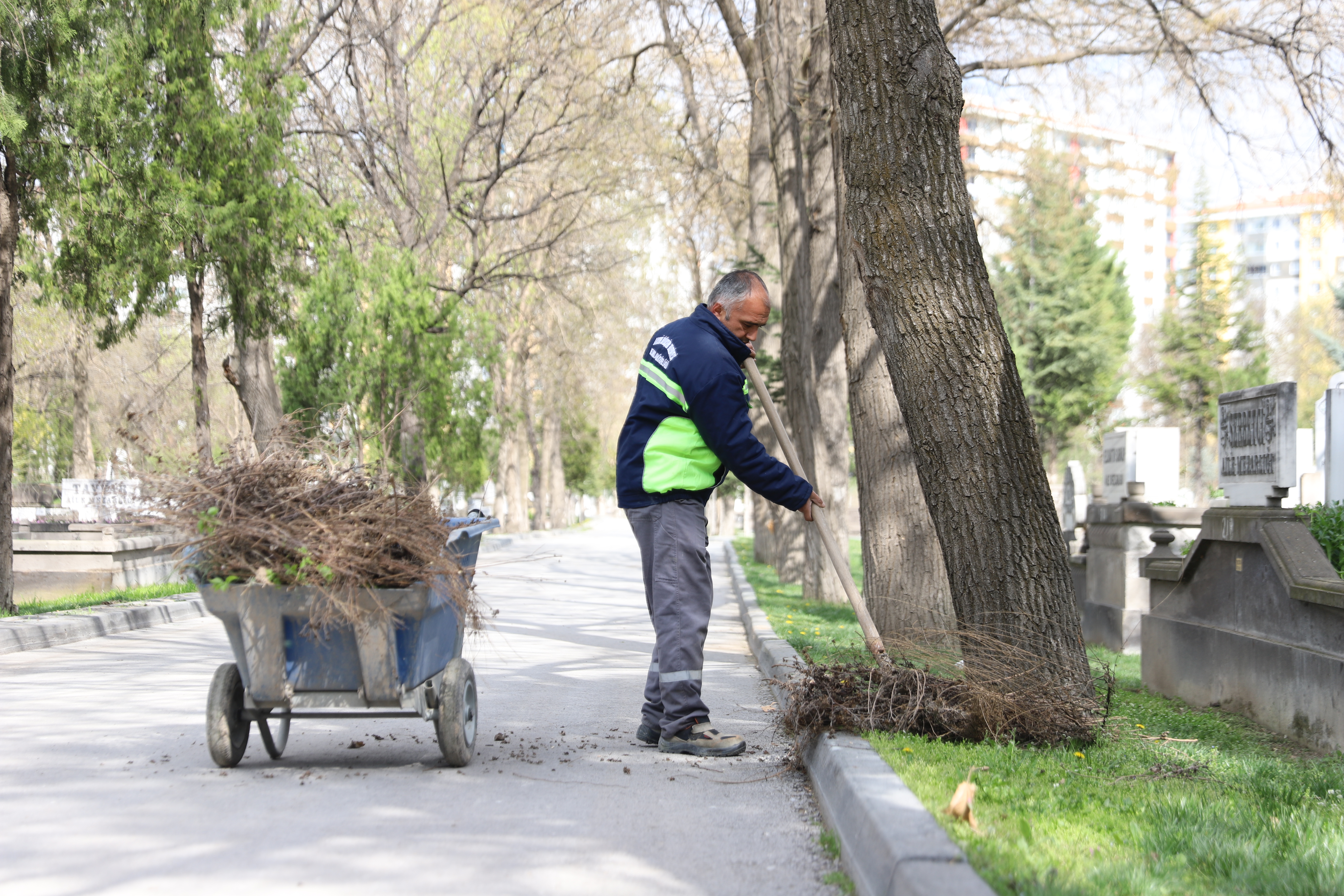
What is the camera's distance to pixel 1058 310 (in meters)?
44.7

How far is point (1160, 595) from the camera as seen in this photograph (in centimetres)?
1012

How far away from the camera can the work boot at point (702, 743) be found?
5895 mm

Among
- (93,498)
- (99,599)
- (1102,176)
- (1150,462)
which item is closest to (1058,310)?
(1150,462)

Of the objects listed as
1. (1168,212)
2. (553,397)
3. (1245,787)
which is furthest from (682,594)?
(1168,212)

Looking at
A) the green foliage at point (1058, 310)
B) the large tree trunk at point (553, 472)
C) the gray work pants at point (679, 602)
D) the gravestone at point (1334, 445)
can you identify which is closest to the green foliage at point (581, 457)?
the large tree trunk at point (553, 472)

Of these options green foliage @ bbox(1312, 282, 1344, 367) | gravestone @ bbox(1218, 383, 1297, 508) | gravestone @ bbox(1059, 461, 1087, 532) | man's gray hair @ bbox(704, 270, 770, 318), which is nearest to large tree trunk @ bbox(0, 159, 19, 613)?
man's gray hair @ bbox(704, 270, 770, 318)

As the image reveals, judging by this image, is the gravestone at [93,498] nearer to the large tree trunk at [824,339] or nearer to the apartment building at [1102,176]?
the large tree trunk at [824,339]

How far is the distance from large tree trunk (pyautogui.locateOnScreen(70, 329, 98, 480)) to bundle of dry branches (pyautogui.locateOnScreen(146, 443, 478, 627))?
27783mm

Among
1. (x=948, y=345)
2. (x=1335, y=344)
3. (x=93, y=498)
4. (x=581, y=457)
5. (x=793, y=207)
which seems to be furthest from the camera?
(x=581, y=457)

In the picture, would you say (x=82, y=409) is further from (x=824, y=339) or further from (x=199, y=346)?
(x=824, y=339)

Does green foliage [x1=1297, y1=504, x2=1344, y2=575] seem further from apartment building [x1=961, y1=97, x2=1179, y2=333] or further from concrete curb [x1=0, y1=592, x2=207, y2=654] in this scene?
concrete curb [x1=0, y1=592, x2=207, y2=654]

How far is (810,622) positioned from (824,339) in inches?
167

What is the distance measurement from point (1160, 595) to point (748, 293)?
573cm

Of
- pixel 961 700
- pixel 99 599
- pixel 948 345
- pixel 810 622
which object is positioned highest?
pixel 948 345
